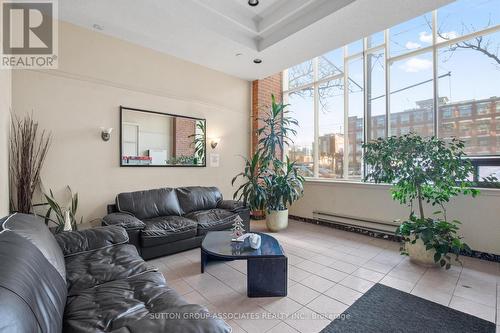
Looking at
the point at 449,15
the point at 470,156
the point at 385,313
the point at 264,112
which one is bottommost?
the point at 385,313

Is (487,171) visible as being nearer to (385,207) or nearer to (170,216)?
(385,207)

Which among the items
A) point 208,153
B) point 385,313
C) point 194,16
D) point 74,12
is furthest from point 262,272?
point 74,12

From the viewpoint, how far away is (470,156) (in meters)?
3.27

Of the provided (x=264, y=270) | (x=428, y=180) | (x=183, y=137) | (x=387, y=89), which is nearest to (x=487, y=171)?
(x=428, y=180)

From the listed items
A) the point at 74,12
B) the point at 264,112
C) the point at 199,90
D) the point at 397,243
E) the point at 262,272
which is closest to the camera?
the point at 262,272

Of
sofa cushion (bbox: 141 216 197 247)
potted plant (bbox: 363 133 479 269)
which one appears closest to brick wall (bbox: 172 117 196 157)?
sofa cushion (bbox: 141 216 197 247)

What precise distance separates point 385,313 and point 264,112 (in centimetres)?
431

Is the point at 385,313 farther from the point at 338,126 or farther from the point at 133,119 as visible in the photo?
the point at 133,119

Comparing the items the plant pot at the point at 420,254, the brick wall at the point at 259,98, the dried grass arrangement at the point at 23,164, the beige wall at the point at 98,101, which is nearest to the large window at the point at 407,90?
the brick wall at the point at 259,98

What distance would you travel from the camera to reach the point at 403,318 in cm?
192

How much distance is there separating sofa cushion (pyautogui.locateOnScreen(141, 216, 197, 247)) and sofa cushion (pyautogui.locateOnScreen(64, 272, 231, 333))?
1270 millimetres

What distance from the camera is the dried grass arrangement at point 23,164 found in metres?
2.76

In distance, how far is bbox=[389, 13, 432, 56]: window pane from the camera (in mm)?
3678

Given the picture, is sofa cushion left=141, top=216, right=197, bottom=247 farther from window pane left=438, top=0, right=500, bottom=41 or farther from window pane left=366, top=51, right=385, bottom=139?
window pane left=438, top=0, right=500, bottom=41
